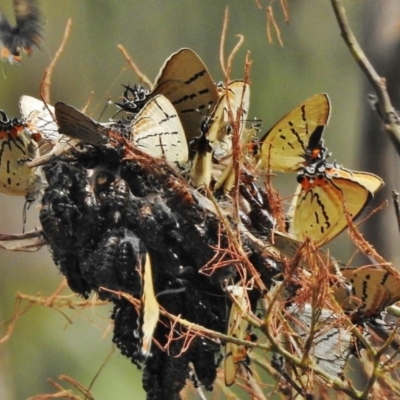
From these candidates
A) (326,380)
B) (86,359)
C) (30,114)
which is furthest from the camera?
(86,359)

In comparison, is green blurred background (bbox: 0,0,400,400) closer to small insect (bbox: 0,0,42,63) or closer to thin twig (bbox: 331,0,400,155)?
small insect (bbox: 0,0,42,63)

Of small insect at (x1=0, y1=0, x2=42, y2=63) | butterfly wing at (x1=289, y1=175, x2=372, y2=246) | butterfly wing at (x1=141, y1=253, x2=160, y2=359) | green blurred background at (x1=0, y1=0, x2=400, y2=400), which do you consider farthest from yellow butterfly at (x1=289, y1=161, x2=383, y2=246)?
green blurred background at (x1=0, y1=0, x2=400, y2=400)

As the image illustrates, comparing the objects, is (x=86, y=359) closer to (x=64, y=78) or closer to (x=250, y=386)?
(x=64, y=78)

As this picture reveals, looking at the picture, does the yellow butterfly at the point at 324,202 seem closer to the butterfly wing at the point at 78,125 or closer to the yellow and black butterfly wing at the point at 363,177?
the yellow and black butterfly wing at the point at 363,177

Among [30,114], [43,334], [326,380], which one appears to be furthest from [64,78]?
[326,380]

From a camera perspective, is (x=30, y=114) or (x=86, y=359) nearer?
(x=30, y=114)

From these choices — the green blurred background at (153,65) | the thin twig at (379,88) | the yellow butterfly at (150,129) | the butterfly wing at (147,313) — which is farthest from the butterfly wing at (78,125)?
the green blurred background at (153,65)

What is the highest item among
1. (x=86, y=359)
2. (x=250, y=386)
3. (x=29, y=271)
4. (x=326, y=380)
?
(x=326, y=380)
